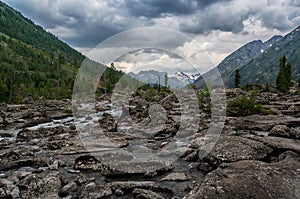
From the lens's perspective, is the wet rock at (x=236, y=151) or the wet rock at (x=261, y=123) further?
the wet rock at (x=261, y=123)

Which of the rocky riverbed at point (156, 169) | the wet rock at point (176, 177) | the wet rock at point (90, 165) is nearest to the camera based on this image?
the rocky riverbed at point (156, 169)

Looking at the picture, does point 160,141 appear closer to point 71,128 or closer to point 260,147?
point 260,147

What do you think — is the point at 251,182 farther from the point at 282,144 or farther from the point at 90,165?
the point at 90,165

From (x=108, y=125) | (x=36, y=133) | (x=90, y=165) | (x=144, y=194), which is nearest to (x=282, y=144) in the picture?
(x=144, y=194)

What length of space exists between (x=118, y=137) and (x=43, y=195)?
15.2 meters

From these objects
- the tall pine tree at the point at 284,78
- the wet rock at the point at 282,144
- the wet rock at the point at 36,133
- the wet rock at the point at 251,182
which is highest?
the tall pine tree at the point at 284,78

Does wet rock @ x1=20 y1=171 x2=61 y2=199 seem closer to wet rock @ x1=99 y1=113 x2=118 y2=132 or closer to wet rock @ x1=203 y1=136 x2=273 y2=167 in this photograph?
wet rock @ x1=203 y1=136 x2=273 y2=167

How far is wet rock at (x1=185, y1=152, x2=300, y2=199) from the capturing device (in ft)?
39.4

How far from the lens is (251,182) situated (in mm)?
12648

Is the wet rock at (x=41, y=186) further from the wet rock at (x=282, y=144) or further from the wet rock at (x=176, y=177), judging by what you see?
the wet rock at (x=282, y=144)

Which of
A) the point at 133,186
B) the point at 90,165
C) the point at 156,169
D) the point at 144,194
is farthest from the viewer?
the point at 90,165

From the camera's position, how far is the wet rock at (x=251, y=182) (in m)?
12.0

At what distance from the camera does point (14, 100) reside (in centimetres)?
8825

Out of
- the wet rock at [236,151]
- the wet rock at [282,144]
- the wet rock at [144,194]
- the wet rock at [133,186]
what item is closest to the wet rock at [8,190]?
the wet rock at [133,186]
